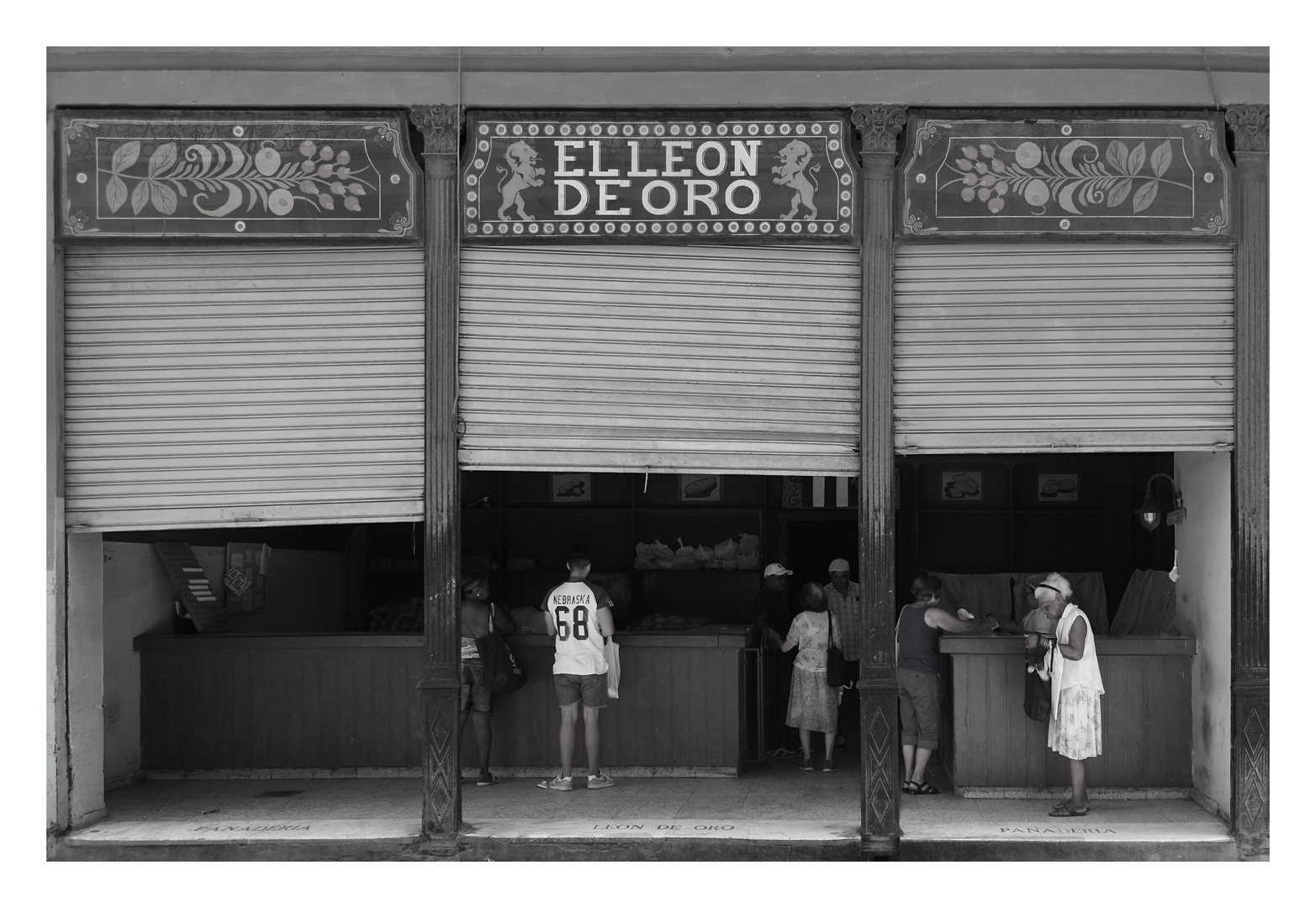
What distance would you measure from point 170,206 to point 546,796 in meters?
5.30

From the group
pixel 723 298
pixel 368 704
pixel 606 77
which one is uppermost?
pixel 606 77

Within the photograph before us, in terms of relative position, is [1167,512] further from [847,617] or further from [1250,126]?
[1250,126]

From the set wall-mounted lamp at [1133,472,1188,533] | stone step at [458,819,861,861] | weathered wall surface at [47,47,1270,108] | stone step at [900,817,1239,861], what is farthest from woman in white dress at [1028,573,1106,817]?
weathered wall surface at [47,47,1270,108]

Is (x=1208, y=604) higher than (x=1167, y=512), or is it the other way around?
(x=1167, y=512)

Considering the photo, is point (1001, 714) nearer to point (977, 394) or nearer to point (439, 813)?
point (977, 394)

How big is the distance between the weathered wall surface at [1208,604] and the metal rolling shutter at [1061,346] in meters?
0.74

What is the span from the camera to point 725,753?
11.0m

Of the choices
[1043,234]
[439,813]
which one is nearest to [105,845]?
[439,813]

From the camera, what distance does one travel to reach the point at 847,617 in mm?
11836

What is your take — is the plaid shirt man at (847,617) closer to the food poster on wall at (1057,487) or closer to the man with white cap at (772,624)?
the man with white cap at (772,624)

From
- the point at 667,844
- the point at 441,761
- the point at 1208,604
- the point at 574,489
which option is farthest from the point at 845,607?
the point at 441,761

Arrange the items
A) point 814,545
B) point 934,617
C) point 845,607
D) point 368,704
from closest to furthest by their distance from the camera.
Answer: point 934,617
point 368,704
point 845,607
point 814,545

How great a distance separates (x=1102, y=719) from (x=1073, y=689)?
0.96 metres

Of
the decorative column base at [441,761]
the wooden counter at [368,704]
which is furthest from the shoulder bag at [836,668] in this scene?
the decorative column base at [441,761]
